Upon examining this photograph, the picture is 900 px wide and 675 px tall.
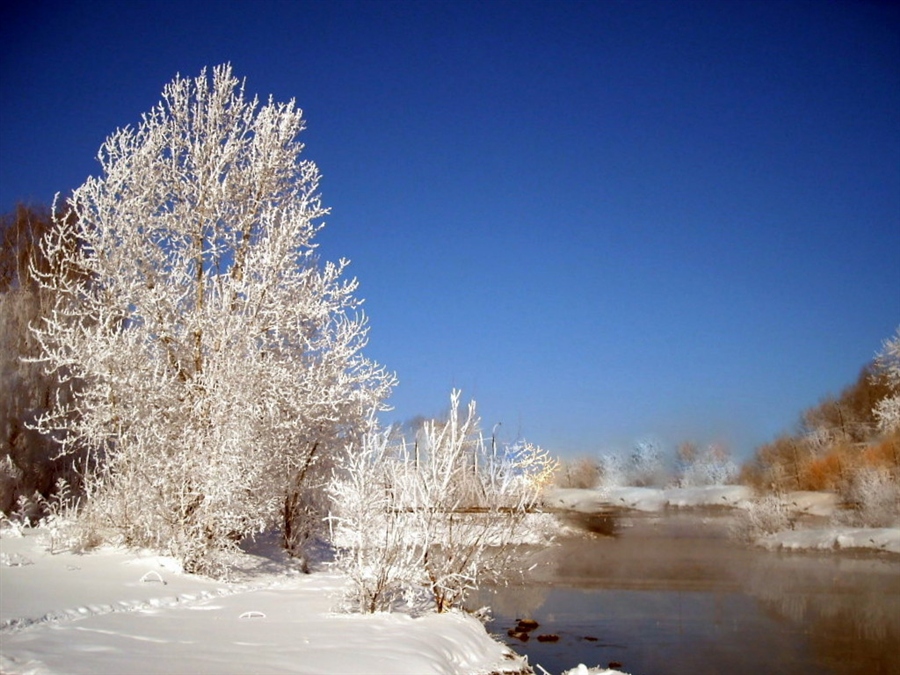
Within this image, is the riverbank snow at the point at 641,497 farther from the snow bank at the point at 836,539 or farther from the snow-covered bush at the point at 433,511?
the snow-covered bush at the point at 433,511

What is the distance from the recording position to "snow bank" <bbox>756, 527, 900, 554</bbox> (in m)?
28.8

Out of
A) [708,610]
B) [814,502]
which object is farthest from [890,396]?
[708,610]

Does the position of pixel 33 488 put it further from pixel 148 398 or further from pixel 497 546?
pixel 497 546

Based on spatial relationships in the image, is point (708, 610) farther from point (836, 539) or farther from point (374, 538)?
point (836, 539)

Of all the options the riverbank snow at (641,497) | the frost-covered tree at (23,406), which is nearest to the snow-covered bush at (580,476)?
the riverbank snow at (641,497)

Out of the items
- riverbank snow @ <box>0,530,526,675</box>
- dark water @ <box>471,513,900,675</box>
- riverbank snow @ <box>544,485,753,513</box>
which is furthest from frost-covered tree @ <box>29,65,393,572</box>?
riverbank snow @ <box>544,485,753,513</box>

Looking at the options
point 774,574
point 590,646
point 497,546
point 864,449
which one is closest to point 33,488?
point 497,546

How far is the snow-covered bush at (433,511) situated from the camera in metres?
9.34

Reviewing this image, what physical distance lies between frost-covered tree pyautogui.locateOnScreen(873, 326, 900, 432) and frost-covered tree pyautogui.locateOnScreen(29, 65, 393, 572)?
33.6m

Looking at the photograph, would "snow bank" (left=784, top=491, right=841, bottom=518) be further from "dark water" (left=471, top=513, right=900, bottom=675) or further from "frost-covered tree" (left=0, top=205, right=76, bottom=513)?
"frost-covered tree" (left=0, top=205, right=76, bottom=513)

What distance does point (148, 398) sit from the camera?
1206 centimetres

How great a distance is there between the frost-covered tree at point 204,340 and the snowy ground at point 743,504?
928 centimetres

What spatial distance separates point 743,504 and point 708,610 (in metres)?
20.4

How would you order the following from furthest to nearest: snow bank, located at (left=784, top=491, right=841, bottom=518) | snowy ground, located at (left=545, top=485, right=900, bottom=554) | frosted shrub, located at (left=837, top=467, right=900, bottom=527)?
snow bank, located at (left=784, top=491, right=841, bottom=518) → frosted shrub, located at (left=837, top=467, right=900, bottom=527) → snowy ground, located at (left=545, top=485, right=900, bottom=554)
